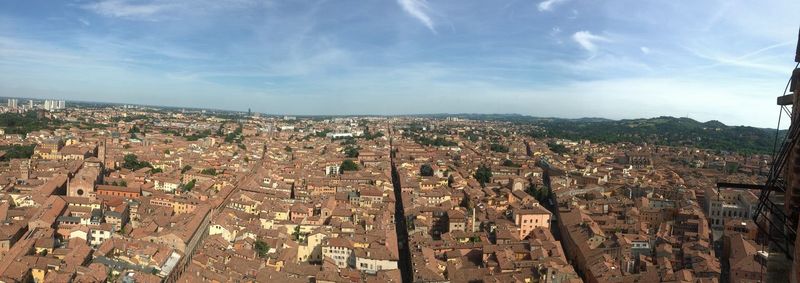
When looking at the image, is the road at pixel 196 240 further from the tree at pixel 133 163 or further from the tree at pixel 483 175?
the tree at pixel 483 175

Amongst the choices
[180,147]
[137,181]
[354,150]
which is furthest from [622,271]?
[180,147]

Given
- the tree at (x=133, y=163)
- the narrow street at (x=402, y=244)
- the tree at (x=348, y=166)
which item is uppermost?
the tree at (x=348, y=166)

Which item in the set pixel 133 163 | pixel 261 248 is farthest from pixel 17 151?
pixel 261 248

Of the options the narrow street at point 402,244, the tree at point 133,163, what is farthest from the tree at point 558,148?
the tree at point 133,163

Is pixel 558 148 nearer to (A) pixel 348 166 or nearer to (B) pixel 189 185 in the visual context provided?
(A) pixel 348 166

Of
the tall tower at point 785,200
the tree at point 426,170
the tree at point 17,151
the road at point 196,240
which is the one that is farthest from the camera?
the tree at point 426,170

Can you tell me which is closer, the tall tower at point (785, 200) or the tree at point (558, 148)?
the tall tower at point (785, 200)

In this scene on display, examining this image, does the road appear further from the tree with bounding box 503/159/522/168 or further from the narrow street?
the tree with bounding box 503/159/522/168

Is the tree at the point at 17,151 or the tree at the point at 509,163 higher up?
the tree at the point at 509,163

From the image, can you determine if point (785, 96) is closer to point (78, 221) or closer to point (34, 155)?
point (78, 221)
